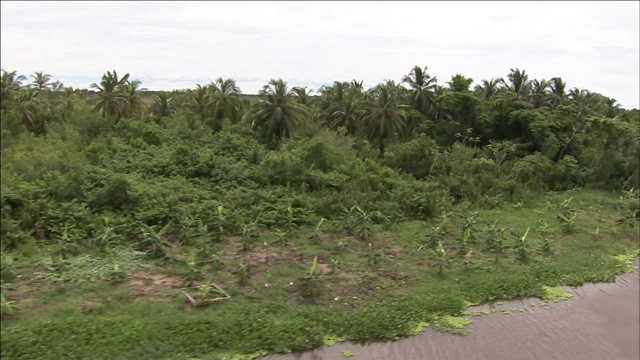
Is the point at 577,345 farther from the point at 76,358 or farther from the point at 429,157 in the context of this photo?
the point at 429,157

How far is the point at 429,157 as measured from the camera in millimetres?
28547

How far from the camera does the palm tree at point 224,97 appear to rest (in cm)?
3253

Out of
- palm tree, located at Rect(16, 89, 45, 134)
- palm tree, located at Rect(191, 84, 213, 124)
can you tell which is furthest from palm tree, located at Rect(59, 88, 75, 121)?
palm tree, located at Rect(191, 84, 213, 124)

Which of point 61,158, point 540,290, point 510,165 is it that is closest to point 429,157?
point 510,165

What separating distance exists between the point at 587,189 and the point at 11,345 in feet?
97.1

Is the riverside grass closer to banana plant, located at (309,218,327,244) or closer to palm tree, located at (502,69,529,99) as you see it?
banana plant, located at (309,218,327,244)

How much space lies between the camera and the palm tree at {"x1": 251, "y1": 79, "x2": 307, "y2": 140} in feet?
91.6

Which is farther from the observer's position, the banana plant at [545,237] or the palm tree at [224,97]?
the palm tree at [224,97]

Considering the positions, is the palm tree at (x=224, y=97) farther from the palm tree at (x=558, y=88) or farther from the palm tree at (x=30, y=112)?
the palm tree at (x=558, y=88)

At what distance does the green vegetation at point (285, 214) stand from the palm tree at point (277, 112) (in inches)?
4.6

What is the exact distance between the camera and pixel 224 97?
107 feet

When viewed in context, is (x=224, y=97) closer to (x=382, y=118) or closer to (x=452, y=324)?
(x=382, y=118)

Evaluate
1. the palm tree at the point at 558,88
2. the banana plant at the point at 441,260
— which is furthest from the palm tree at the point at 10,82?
the palm tree at the point at 558,88

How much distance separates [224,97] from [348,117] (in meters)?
8.35
